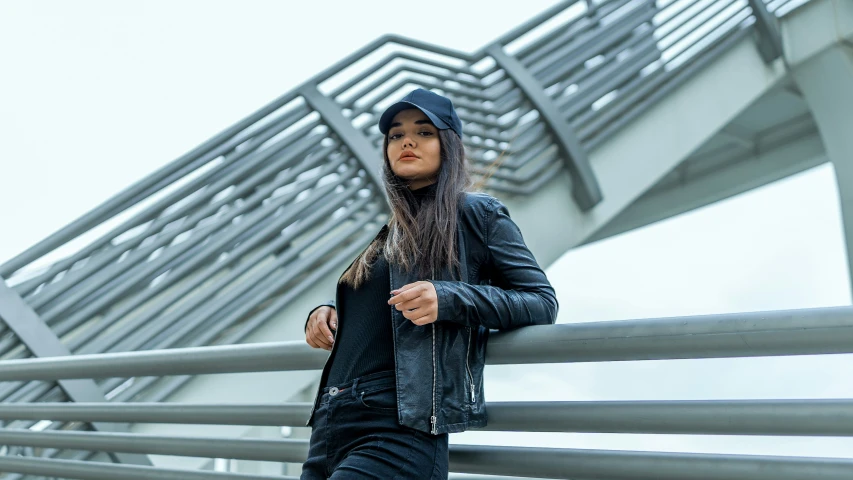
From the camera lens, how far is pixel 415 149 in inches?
74.9

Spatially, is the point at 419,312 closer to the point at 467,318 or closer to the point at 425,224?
the point at 467,318

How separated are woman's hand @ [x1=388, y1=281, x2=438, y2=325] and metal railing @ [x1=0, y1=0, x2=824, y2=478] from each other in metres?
2.94

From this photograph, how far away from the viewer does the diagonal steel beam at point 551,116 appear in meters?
6.61

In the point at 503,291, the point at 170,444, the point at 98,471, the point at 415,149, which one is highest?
the point at 415,149

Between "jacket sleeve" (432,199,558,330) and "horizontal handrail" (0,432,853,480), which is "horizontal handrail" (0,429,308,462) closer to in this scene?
"horizontal handrail" (0,432,853,480)

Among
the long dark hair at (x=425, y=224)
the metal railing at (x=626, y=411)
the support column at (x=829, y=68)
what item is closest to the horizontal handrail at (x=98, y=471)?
the metal railing at (x=626, y=411)

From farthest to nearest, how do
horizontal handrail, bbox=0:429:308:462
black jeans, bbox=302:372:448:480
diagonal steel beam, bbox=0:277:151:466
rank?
1. diagonal steel beam, bbox=0:277:151:466
2. horizontal handrail, bbox=0:429:308:462
3. black jeans, bbox=302:372:448:480

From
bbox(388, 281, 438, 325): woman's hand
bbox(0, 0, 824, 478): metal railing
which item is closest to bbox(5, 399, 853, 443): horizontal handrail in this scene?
bbox(388, 281, 438, 325): woman's hand

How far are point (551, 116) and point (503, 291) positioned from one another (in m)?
5.10

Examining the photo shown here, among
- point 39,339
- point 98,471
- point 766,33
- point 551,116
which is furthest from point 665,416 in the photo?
point 766,33

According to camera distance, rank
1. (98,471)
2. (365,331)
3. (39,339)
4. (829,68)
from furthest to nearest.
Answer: (829,68)
(39,339)
(98,471)
(365,331)

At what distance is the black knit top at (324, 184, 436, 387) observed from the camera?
1.74 metres

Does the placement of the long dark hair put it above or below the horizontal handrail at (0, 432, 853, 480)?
above

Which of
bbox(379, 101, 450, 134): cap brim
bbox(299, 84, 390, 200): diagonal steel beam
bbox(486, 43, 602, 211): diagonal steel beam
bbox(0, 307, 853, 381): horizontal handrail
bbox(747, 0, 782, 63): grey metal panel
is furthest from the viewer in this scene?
bbox(747, 0, 782, 63): grey metal panel
